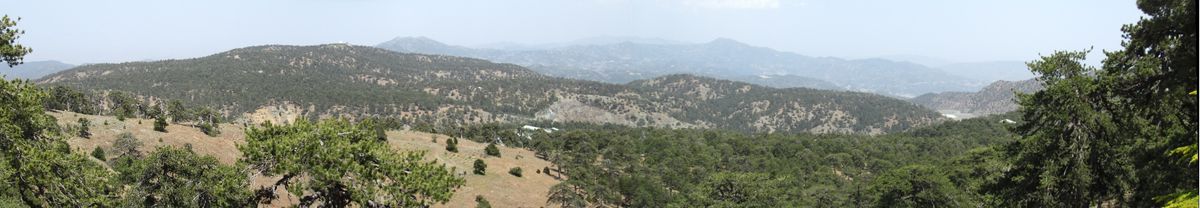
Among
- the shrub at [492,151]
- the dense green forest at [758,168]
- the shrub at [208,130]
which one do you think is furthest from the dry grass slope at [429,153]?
the dense green forest at [758,168]

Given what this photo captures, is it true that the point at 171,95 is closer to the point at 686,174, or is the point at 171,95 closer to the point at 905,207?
the point at 686,174

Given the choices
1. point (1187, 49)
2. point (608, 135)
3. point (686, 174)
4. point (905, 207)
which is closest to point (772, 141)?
point (608, 135)

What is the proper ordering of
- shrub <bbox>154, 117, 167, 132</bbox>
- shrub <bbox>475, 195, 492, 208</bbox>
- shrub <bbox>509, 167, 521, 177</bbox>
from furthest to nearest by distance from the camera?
shrub <bbox>509, 167, 521, 177</bbox> → shrub <bbox>154, 117, 167, 132</bbox> → shrub <bbox>475, 195, 492, 208</bbox>

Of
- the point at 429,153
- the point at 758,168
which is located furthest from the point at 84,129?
the point at 758,168

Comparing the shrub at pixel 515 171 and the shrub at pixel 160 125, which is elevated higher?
the shrub at pixel 160 125

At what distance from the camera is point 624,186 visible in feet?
247

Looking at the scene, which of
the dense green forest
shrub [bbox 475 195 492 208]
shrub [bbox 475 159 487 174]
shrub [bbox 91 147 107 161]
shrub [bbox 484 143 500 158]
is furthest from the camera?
shrub [bbox 484 143 500 158]

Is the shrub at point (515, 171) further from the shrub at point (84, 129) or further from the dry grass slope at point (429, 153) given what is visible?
the shrub at point (84, 129)

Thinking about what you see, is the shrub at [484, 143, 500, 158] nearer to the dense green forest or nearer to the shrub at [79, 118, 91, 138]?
the dense green forest

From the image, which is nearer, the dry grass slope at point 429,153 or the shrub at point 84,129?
the shrub at point 84,129

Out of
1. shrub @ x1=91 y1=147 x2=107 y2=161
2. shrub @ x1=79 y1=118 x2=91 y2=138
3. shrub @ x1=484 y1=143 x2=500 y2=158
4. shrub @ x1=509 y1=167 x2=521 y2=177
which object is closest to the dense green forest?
shrub @ x1=509 y1=167 x2=521 y2=177

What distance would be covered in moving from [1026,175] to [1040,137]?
1.99 m

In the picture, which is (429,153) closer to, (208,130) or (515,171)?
(515,171)

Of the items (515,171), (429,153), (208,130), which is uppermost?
(208,130)
